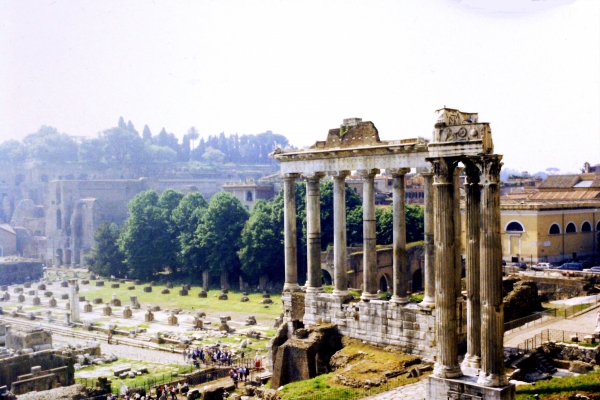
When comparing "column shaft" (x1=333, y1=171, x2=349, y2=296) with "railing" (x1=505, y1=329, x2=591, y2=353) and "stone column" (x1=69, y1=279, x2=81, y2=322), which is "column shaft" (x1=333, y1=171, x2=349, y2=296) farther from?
"stone column" (x1=69, y1=279, x2=81, y2=322)

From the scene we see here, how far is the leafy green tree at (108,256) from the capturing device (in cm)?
6384

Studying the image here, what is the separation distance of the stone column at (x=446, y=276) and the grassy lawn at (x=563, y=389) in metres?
2.05

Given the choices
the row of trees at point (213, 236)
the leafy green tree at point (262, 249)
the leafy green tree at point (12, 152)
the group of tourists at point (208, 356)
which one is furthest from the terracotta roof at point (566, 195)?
the leafy green tree at point (12, 152)

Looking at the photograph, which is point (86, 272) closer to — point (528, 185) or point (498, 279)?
point (528, 185)

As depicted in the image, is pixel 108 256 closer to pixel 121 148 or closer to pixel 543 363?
pixel 543 363

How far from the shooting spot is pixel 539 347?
1936 cm

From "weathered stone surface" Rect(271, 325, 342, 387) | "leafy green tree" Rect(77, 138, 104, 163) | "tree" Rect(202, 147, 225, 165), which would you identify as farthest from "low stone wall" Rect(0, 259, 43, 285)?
"tree" Rect(202, 147, 225, 165)

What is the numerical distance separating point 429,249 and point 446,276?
6.53m

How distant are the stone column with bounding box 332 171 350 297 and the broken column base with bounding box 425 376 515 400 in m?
8.93

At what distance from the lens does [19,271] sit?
70562mm

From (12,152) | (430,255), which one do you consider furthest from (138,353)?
(12,152)

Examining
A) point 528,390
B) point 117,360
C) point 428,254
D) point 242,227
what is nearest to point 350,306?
point 428,254

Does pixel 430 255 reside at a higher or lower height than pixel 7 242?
higher

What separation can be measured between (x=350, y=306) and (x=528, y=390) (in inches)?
321
